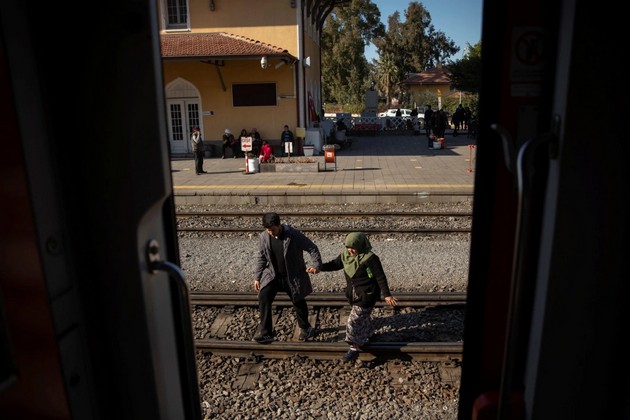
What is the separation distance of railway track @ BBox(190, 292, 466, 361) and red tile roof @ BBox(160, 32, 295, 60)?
1536 centimetres

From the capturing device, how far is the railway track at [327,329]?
5355 millimetres

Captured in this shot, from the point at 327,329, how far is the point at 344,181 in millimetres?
8596

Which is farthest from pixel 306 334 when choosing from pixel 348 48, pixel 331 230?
pixel 348 48

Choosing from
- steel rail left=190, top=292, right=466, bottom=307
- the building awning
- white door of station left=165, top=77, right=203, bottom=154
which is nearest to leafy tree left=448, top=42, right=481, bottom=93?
the building awning

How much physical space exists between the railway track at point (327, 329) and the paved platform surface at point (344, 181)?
232 inches

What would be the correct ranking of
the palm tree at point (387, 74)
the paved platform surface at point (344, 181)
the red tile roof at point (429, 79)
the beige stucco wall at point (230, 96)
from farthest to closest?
the palm tree at point (387, 74)
the red tile roof at point (429, 79)
the beige stucco wall at point (230, 96)
the paved platform surface at point (344, 181)

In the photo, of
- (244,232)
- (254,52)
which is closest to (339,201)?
(244,232)

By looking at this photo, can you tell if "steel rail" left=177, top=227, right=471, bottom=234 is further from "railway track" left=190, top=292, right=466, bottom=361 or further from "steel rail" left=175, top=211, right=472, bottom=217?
"railway track" left=190, top=292, right=466, bottom=361

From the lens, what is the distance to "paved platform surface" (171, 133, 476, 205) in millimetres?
12438

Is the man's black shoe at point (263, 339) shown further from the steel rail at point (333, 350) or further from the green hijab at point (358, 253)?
the green hijab at point (358, 253)

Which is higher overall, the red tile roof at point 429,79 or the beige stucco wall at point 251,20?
the beige stucco wall at point 251,20

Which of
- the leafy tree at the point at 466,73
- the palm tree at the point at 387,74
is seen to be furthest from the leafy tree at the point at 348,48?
the leafy tree at the point at 466,73

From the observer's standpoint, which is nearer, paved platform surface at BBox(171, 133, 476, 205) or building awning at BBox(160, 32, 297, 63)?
paved platform surface at BBox(171, 133, 476, 205)

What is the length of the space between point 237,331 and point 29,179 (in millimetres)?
4861
